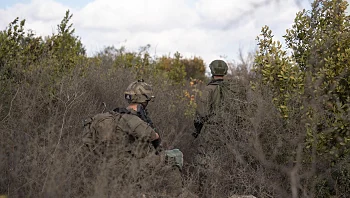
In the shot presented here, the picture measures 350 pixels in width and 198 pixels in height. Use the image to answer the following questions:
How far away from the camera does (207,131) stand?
672 cm

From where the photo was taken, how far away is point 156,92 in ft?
29.9

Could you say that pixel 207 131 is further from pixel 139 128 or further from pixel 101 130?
pixel 101 130

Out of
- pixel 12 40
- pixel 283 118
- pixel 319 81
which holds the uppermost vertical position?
pixel 12 40

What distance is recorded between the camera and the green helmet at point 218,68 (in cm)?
715

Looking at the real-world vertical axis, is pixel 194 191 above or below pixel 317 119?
below

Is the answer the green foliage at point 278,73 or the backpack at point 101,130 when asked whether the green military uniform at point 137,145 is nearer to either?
the backpack at point 101,130

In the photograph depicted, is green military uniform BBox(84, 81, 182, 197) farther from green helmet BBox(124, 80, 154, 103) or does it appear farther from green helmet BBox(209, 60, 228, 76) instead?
green helmet BBox(209, 60, 228, 76)

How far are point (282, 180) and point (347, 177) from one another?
27.8 inches

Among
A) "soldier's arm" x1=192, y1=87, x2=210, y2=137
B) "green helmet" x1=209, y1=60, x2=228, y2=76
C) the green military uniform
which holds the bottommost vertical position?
the green military uniform

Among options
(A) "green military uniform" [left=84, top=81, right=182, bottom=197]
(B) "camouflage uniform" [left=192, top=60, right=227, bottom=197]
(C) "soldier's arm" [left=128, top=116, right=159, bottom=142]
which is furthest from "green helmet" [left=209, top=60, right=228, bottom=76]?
(C) "soldier's arm" [left=128, top=116, right=159, bottom=142]

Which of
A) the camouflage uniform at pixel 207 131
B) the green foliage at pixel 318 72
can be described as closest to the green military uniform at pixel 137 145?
the camouflage uniform at pixel 207 131

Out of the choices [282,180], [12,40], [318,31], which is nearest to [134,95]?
[282,180]

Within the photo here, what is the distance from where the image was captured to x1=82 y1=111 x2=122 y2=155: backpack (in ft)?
16.8

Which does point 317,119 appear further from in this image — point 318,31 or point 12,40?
point 12,40
